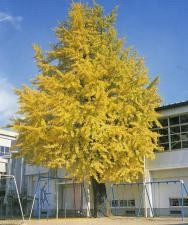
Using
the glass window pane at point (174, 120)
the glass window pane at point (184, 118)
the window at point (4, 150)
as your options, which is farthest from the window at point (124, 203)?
the window at point (4, 150)

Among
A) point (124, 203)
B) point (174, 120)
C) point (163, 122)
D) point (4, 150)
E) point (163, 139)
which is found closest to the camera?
point (174, 120)

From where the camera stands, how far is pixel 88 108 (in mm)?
25109

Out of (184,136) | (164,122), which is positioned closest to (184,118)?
(184,136)

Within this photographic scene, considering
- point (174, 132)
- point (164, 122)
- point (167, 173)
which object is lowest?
point (167, 173)

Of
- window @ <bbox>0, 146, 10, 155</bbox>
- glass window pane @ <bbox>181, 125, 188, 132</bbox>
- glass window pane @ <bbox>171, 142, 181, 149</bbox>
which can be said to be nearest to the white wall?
glass window pane @ <bbox>171, 142, 181, 149</bbox>

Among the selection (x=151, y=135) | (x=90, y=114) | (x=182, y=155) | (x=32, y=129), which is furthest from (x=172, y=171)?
(x=32, y=129)

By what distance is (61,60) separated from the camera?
28891 mm

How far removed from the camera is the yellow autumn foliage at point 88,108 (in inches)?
985

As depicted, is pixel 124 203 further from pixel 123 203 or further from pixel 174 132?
pixel 174 132

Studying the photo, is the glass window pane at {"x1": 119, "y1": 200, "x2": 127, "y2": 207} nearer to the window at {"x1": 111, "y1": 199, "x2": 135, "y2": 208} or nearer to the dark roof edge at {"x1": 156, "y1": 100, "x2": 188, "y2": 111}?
the window at {"x1": 111, "y1": 199, "x2": 135, "y2": 208}

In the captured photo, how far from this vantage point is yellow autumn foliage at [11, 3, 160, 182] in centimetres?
2502

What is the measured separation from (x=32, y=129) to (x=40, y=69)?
543 cm

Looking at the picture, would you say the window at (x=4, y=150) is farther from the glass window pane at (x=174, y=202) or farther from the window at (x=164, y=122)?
the glass window pane at (x=174, y=202)

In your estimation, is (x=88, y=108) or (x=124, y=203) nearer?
(x=88, y=108)
